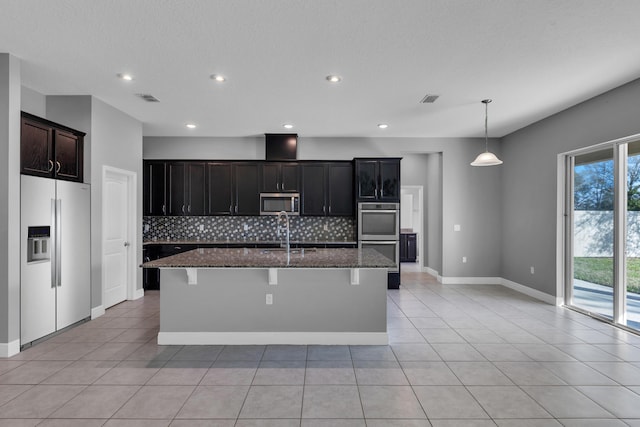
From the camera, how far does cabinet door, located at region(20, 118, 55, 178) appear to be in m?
3.49

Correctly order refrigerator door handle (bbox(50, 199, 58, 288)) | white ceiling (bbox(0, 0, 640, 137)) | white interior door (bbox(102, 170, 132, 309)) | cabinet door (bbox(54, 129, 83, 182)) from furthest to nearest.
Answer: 1. white interior door (bbox(102, 170, 132, 309))
2. cabinet door (bbox(54, 129, 83, 182))
3. refrigerator door handle (bbox(50, 199, 58, 288))
4. white ceiling (bbox(0, 0, 640, 137))

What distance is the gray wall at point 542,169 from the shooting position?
13.4 ft

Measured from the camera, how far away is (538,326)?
420cm

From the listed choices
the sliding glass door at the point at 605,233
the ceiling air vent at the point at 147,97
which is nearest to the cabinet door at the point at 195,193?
the ceiling air vent at the point at 147,97

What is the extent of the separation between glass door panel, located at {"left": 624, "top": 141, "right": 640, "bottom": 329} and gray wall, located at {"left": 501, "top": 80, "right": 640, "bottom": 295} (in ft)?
1.15

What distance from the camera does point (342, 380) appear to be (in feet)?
9.27

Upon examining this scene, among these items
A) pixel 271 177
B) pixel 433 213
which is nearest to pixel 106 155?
pixel 271 177

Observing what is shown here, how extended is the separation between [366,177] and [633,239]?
3.73 metres

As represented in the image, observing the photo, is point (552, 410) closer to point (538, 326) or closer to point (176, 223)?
point (538, 326)

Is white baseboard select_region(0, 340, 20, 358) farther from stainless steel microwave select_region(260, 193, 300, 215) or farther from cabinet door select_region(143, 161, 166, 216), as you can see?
stainless steel microwave select_region(260, 193, 300, 215)

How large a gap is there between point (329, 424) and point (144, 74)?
3.67 metres

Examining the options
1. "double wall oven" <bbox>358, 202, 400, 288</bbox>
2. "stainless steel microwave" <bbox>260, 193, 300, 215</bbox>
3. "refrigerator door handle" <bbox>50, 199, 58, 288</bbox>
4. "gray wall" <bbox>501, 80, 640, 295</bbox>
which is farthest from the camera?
"stainless steel microwave" <bbox>260, 193, 300, 215</bbox>

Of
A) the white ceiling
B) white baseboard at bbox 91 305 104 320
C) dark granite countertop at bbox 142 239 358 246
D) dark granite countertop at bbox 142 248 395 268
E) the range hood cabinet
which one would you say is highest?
the white ceiling

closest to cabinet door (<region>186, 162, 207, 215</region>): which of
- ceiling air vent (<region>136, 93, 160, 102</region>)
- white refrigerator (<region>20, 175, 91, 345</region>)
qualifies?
ceiling air vent (<region>136, 93, 160, 102</region>)
